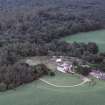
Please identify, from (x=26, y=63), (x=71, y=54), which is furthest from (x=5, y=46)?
(x=71, y=54)

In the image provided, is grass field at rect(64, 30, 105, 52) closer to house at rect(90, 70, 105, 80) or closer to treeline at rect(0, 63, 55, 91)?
house at rect(90, 70, 105, 80)

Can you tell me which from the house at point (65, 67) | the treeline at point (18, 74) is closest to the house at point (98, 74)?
the house at point (65, 67)

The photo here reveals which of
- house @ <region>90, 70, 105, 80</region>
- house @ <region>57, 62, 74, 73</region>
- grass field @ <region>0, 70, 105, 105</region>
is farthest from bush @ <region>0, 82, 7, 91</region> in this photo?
house @ <region>90, 70, 105, 80</region>

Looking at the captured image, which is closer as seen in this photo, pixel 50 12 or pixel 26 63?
pixel 26 63

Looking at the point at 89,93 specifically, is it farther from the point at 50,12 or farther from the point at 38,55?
the point at 50,12

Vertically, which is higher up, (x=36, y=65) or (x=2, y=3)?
(x=2, y=3)

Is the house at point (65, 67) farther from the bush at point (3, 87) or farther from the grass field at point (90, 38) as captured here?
the grass field at point (90, 38)
